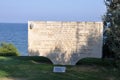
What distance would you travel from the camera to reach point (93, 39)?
17.8 m

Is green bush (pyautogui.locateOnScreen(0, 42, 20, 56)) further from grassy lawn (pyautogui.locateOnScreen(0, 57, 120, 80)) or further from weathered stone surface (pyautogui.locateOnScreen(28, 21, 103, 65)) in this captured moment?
weathered stone surface (pyautogui.locateOnScreen(28, 21, 103, 65))

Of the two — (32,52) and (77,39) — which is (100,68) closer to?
(77,39)

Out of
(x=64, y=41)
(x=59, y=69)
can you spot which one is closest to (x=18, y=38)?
(x=64, y=41)

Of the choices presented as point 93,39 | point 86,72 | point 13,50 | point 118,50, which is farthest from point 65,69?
point 13,50

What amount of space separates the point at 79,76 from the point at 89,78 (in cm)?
47

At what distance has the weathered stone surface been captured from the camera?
701 inches

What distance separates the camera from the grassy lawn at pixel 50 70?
48.6 feet

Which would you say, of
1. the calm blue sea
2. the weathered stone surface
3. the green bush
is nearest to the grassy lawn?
the weathered stone surface

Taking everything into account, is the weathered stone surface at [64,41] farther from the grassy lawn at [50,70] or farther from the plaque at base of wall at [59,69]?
the plaque at base of wall at [59,69]

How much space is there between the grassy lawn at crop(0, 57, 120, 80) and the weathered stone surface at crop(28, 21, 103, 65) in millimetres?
426

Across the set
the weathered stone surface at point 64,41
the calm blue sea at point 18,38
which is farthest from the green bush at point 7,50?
the calm blue sea at point 18,38

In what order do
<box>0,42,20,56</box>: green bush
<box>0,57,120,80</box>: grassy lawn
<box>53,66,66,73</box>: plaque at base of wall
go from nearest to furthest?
<box>0,57,120,80</box>: grassy lawn, <box>53,66,66,73</box>: plaque at base of wall, <box>0,42,20,56</box>: green bush

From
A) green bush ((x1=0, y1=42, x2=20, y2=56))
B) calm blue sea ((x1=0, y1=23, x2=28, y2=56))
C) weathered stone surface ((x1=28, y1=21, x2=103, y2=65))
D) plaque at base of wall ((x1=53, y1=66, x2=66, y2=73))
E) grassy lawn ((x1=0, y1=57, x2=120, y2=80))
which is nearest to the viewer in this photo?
grassy lawn ((x1=0, y1=57, x2=120, y2=80))

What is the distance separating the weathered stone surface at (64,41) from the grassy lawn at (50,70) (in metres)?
0.43
